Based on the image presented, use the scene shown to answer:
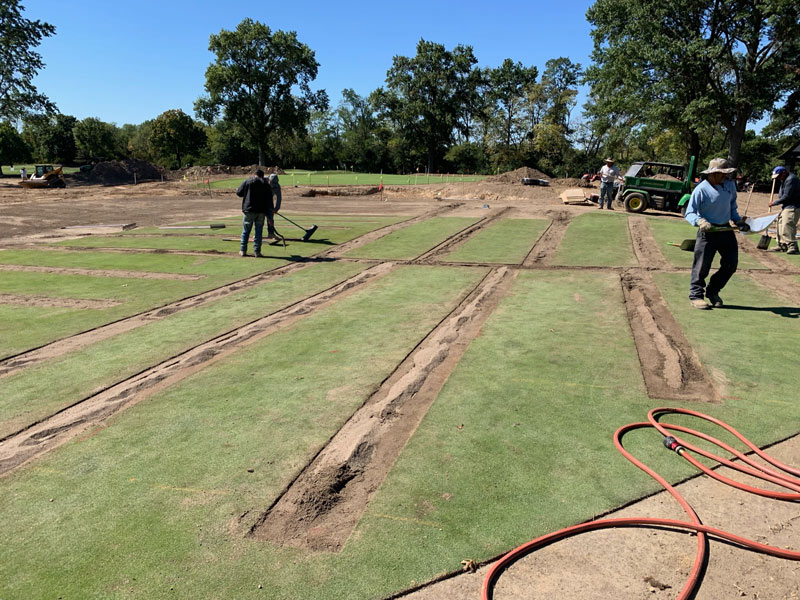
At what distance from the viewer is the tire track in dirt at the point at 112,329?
18.0ft

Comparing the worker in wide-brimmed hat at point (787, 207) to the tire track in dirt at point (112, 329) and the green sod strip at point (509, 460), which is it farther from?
the tire track in dirt at point (112, 329)

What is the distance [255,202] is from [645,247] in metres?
8.96

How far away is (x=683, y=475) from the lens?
130 inches

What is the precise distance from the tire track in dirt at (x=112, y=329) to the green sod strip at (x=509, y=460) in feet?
14.3

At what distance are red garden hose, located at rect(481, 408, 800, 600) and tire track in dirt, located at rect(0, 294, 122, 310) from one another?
23.5 ft

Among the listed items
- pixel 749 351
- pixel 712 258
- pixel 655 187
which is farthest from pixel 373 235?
pixel 655 187

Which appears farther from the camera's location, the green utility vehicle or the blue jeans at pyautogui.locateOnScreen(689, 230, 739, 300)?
the green utility vehicle

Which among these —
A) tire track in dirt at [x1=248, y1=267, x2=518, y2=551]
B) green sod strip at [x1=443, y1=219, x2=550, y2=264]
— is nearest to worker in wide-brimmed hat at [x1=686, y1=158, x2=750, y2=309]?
tire track in dirt at [x1=248, y1=267, x2=518, y2=551]

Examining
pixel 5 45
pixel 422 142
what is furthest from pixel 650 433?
pixel 422 142

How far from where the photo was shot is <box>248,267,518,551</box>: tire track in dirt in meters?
2.89

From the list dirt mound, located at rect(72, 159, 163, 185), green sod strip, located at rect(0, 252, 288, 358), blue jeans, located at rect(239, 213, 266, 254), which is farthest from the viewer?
dirt mound, located at rect(72, 159, 163, 185)

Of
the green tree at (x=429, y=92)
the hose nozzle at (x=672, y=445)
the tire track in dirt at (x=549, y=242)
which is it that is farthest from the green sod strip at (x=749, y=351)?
the green tree at (x=429, y=92)

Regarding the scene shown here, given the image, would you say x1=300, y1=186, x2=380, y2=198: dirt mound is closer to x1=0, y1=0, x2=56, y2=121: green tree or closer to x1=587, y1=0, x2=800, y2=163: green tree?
x1=587, y1=0, x2=800, y2=163: green tree

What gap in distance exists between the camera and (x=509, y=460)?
3.46m
